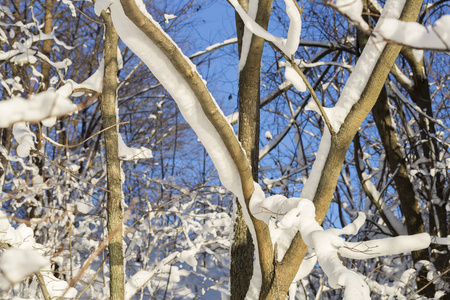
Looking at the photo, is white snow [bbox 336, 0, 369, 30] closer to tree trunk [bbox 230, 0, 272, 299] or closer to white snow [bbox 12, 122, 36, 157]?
white snow [bbox 12, 122, 36, 157]

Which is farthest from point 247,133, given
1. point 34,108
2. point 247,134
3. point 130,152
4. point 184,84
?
point 34,108

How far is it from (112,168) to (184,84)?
122cm

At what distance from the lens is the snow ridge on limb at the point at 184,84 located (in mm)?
1806

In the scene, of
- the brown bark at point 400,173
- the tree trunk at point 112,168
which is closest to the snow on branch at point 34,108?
the tree trunk at point 112,168

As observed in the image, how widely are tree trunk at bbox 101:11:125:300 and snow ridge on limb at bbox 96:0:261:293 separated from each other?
3.04 ft

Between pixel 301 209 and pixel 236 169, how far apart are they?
0.53 metres

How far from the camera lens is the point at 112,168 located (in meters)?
2.98

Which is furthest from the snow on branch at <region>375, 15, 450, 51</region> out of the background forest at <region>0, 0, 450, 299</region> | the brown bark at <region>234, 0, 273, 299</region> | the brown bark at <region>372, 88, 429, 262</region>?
the brown bark at <region>372, 88, 429, 262</region>

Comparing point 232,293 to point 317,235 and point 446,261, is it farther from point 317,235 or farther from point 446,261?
point 446,261

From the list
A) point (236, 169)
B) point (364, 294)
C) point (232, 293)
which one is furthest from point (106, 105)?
point (364, 294)

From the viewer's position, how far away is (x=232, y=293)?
9.48 feet

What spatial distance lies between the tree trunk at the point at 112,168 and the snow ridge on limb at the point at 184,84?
3.04 ft

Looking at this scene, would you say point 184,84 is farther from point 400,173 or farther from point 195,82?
point 400,173

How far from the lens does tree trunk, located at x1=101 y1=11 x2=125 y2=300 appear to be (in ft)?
9.30
